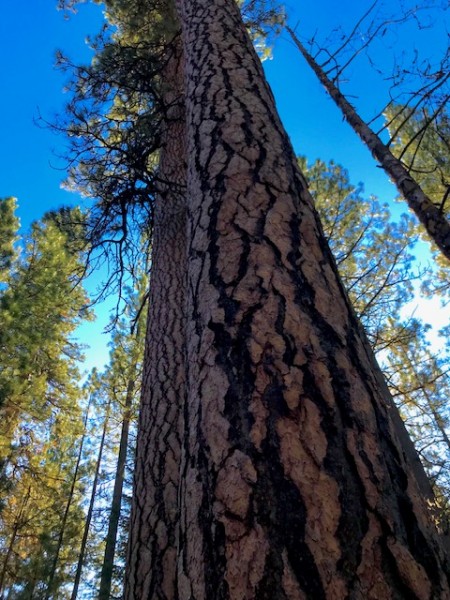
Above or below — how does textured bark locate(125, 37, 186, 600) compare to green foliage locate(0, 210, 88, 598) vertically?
below

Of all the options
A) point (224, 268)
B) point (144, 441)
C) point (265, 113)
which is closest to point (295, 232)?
point (224, 268)

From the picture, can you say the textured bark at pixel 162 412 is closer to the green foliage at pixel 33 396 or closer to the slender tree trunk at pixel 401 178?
the slender tree trunk at pixel 401 178

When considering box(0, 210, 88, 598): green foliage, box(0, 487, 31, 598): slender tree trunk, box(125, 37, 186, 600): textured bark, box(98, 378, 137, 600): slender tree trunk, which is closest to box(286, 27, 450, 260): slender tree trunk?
box(125, 37, 186, 600): textured bark

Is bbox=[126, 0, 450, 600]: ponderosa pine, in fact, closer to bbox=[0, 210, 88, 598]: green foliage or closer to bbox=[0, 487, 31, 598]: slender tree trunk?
bbox=[0, 210, 88, 598]: green foliage

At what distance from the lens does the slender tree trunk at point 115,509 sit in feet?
35.0

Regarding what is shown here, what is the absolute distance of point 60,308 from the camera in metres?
13.0

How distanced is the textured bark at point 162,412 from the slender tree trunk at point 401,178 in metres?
2.74

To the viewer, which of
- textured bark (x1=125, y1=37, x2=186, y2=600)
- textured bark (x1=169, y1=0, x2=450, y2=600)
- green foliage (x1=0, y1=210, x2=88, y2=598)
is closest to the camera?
textured bark (x1=169, y1=0, x2=450, y2=600)

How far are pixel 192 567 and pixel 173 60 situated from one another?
6.50 m

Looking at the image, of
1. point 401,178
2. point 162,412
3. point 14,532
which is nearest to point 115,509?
point 14,532

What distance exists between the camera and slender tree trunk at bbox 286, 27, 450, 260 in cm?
424

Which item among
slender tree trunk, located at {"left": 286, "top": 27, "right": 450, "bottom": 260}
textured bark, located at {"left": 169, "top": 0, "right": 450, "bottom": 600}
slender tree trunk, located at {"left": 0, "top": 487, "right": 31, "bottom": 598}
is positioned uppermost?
slender tree trunk, located at {"left": 286, "top": 27, "right": 450, "bottom": 260}

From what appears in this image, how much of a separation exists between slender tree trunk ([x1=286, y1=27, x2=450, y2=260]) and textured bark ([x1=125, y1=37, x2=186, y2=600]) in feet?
9.00

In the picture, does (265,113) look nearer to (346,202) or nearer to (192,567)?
(192,567)
